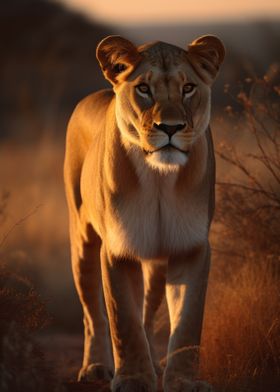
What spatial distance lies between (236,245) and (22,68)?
20.7 meters

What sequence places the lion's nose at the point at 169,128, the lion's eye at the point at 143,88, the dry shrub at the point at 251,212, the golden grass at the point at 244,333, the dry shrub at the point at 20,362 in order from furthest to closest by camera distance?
the dry shrub at the point at 251,212, the golden grass at the point at 244,333, the lion's eye at the point at 143,88, the lion's nose at the point at 169,128, the dry shrub at the point at 20,362

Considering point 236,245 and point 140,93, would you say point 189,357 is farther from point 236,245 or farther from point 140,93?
point 236,245

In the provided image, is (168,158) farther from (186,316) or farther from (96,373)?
(96,373)

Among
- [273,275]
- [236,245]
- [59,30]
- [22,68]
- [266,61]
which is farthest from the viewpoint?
A: [22,68]

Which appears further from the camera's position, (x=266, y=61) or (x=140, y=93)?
(x=266, y=61)

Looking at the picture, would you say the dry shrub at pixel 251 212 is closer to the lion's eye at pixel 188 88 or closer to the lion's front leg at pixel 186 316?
the lion's front leg at pixel 186 316

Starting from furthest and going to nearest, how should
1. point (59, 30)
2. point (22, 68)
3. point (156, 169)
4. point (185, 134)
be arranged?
point (22, 68), point (59, 30), point (156, 169), point (185, 134)

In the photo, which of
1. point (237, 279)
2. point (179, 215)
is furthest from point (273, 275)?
point (179, 215)

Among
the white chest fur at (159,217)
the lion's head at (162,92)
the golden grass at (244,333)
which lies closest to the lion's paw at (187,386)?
the golden grass at (244,333)

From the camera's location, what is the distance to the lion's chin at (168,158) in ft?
14.2

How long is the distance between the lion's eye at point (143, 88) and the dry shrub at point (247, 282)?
1076mm

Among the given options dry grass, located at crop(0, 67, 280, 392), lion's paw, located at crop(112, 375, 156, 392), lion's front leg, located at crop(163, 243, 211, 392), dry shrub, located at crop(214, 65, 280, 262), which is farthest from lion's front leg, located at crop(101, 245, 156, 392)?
dry shrub, located at crop(214, 65, 280, 262)

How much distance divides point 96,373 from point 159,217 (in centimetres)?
119

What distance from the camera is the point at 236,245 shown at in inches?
241
